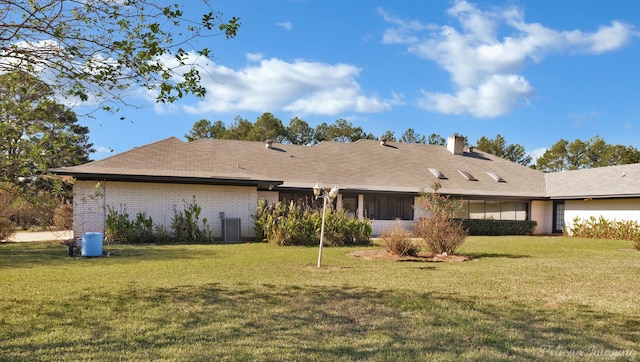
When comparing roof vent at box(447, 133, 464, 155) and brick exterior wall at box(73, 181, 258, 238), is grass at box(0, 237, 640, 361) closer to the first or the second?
brick exterior wall at box(73, 181, 258, 238)

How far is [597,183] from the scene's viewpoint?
25.0 m

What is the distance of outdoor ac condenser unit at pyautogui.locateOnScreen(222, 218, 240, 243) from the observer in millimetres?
18469

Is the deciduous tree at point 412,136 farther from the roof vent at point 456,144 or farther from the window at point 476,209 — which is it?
the window at point 476,209

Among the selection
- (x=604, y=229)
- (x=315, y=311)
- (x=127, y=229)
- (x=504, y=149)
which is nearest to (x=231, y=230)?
(x=127, y=229)

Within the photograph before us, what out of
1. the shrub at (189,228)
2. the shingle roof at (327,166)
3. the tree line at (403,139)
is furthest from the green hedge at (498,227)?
the tree line at (403,139)

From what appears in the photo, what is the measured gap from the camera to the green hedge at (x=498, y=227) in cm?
2447

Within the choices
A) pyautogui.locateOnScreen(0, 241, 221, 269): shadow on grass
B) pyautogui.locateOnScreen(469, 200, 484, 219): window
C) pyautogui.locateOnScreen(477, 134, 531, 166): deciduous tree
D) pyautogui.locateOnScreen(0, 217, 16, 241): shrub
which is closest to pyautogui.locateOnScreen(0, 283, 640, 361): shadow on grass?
pyautogui.locateOnScreen(0, 241, 221, 269): shadow on grass

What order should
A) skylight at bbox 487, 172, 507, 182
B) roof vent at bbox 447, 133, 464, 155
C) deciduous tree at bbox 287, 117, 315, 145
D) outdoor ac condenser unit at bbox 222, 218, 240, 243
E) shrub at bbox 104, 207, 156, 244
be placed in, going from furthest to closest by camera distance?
deciduous tree at bbox 287, 117, 315, 145, roof vent at bbox 447, 133, 464, 155, skylight at bbox 487, 172, 507, 182, outdoor ac condenser unit at bbox 222, 218, 240, 243, shrub at bbox 104, 207, 156, 244

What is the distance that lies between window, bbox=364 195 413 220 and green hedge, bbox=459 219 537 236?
311cm

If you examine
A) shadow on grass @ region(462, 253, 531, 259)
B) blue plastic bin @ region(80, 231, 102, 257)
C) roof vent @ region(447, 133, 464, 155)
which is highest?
roof vent @ region(447, 133, 464, 155)

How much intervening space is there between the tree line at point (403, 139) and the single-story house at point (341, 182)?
20929mm

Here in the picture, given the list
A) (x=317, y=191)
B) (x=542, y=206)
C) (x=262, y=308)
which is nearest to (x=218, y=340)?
(x=262, y=308)

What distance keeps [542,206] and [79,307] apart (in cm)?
2728

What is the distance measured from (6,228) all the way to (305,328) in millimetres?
17024
